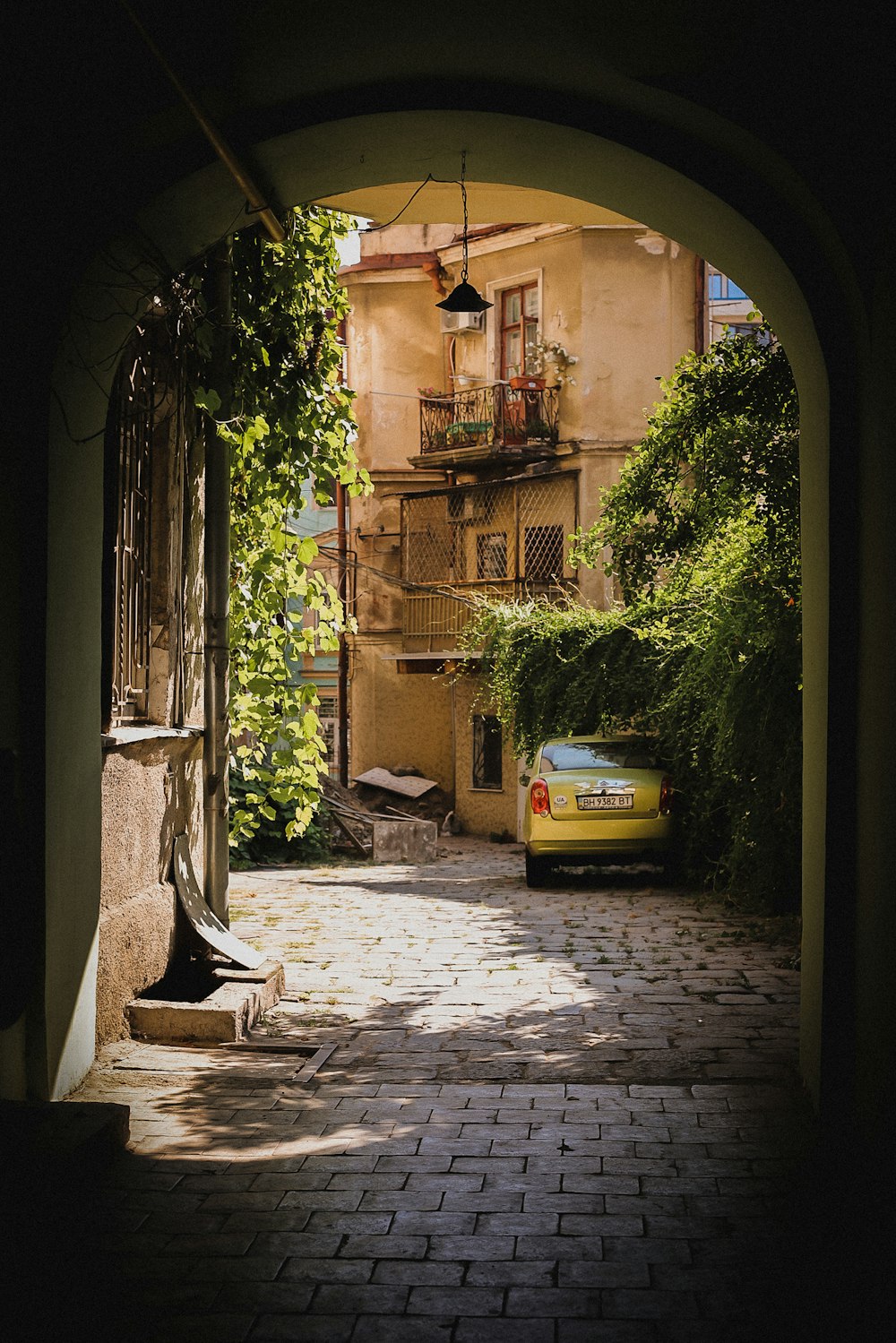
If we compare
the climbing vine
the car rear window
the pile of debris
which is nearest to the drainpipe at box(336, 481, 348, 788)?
the pile of debris

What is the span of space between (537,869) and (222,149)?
10.8 meters

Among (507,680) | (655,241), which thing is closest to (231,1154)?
(507,680)

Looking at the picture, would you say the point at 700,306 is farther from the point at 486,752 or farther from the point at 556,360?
the point at 486,752

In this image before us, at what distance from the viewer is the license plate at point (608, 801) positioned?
14.0 m

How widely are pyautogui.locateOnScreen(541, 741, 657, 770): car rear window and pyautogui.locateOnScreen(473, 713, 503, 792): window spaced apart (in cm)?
1349

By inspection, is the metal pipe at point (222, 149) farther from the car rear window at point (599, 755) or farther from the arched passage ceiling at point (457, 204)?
the car rear window at point (599, 755)

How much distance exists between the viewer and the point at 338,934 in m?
10.6

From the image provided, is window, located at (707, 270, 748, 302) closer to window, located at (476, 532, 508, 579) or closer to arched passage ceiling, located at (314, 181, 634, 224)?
window, located at (476, 532, 508, 579)

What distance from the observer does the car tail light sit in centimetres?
1414

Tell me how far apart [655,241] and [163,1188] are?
80.0 ft

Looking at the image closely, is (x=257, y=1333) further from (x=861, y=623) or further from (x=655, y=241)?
(x=655, y=241)

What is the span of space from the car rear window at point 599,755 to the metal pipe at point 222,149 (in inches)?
354

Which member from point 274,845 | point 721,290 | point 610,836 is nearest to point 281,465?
point 610,836

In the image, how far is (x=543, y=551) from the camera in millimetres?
27516
